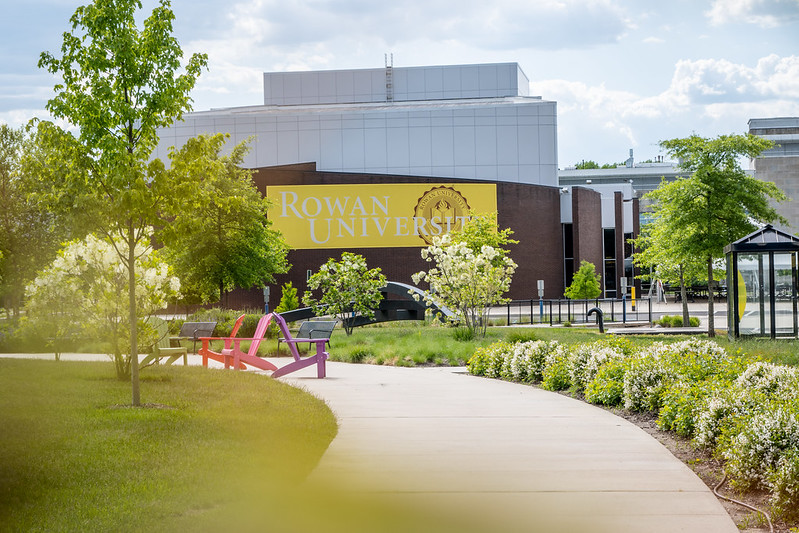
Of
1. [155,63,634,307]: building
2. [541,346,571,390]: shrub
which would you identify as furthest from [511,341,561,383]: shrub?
[155,63,634,307]: building

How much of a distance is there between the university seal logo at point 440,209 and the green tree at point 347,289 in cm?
3113

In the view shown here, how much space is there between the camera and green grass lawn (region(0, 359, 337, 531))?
582 centimetres

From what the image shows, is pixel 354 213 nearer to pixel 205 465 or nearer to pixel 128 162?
pixel 128 162

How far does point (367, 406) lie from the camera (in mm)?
11188

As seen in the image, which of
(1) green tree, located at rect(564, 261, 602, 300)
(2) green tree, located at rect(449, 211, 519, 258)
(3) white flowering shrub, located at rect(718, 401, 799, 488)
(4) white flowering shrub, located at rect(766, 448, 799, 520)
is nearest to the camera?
(4) white flowering shrub, located at rect(766, 448, 799, 520)

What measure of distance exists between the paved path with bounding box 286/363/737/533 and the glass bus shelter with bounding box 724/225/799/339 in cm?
1051

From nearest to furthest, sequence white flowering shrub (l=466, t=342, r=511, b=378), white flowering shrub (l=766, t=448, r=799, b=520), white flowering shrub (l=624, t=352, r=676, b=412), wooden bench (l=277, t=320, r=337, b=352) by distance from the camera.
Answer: white flowering shrub (l=766, t=448, r=799, b=520)
white flowering shrub (l=624, t=352, r=676, b=412)
white flowering shrub (l=466, t=342, r=511, b=378)
wooden bench (l=277, t=320, r=337, b=352)

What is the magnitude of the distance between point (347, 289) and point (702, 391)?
1976 cm

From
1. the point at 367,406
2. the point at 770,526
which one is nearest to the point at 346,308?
the point at 367,406

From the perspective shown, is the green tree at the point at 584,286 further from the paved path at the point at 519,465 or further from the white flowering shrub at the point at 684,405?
the white flowering shrub at the point at 684,405

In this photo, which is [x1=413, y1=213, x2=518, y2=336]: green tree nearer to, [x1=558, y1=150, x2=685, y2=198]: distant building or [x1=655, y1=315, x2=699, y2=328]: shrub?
[x1=655, y1=315, x2=699, y2=328]: shrub

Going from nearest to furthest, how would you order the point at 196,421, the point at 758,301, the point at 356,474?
the point at 356,474, the point at 196,421, the point at 758,301

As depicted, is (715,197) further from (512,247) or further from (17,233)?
(512,247)

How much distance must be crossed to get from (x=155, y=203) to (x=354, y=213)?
47565 mm
